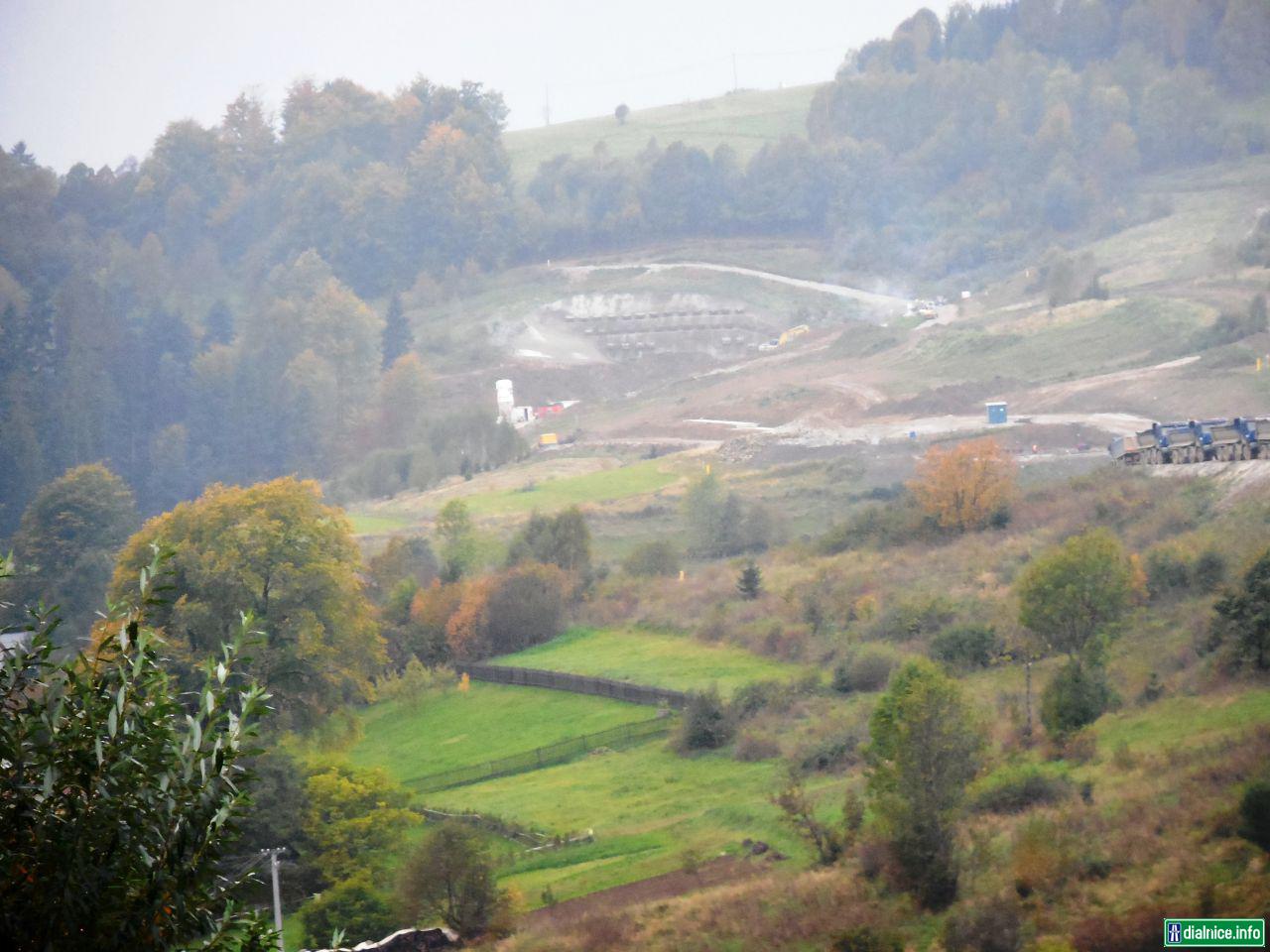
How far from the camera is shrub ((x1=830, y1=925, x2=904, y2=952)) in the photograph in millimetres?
19422

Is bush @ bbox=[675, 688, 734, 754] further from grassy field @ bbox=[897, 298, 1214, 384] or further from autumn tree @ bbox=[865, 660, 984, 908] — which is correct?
grassy field @ bbox=[897, 298, 1214, 384]

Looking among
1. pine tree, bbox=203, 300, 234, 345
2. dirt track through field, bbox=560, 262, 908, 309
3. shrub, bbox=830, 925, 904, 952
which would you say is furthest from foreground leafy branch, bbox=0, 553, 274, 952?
pine tree, bbox=203, 300, 234, 345

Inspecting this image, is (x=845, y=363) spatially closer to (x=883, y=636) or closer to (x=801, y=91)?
(x=883, y=636)

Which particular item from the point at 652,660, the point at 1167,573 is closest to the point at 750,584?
the point at 652,660

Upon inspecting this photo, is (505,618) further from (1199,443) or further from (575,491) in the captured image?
(1199,443)

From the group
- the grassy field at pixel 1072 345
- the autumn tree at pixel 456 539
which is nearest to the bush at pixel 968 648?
the autumn tree at pixel 456 539

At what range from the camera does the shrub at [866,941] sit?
19.4 m

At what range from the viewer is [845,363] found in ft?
274

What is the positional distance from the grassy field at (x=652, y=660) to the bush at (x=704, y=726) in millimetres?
1964

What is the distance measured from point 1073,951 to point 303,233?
125 m

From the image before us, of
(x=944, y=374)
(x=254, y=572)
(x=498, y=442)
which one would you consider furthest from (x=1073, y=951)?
(x=498, y=442)

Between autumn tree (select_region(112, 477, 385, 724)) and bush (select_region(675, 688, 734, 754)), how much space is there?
9190 millimetres

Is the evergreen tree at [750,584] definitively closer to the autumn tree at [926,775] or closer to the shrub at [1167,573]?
the shrub at [1167,573]

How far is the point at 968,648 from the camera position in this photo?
32312 mm
